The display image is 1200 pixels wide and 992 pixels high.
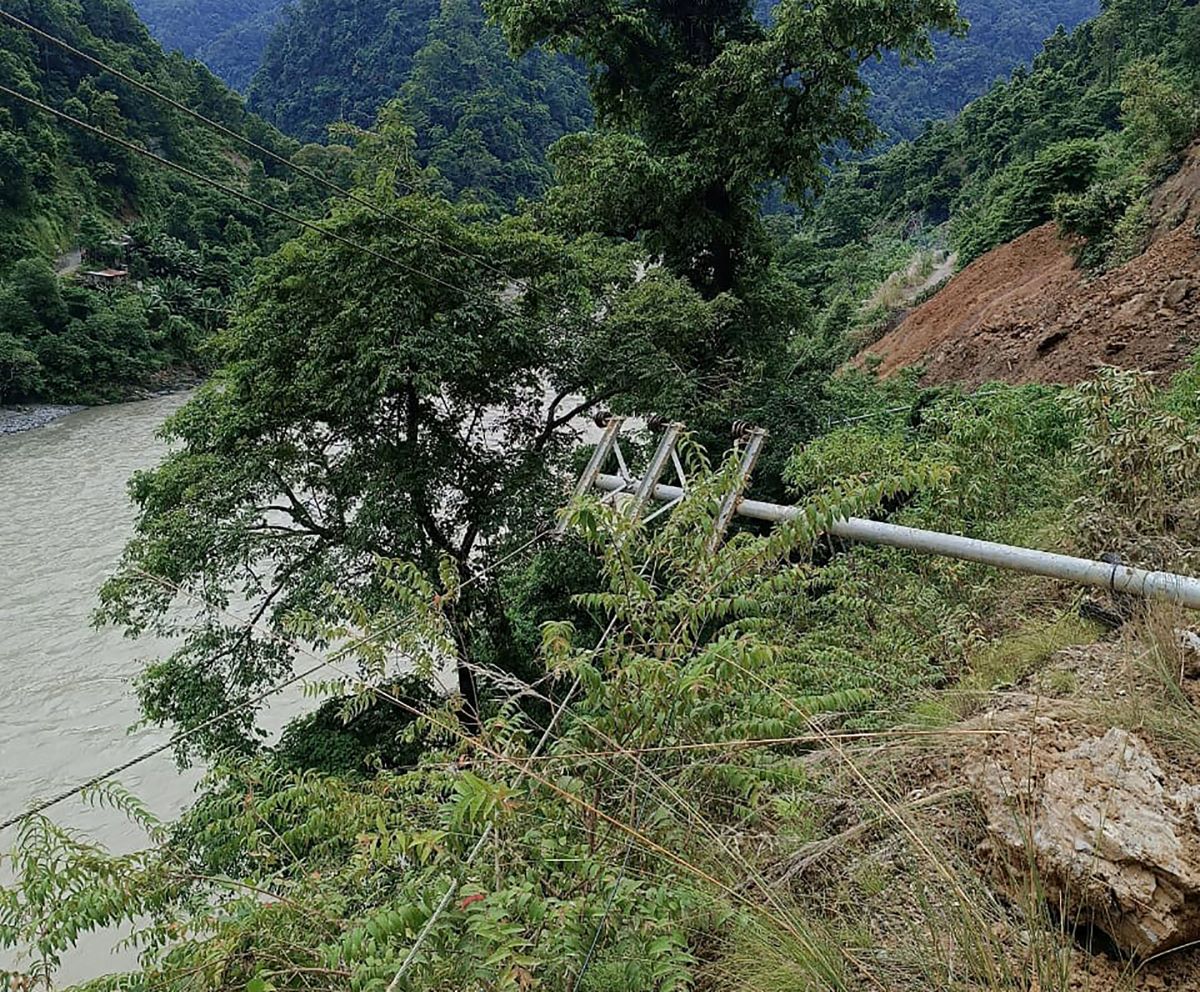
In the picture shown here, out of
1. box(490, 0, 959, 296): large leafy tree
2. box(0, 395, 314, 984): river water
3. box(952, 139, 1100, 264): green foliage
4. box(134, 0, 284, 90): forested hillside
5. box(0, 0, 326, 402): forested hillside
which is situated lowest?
box(0, 395, 314, 984): river water

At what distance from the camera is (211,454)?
798cm

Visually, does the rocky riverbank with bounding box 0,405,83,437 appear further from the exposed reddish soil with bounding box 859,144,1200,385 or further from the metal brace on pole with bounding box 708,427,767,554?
the metal brace on pole with bounding box 708,427,767,554

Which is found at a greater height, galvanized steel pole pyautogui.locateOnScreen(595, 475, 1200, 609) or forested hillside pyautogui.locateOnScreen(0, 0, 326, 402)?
forested hillside pyautogui.locateOnScreen(0, 0, 326, 402)

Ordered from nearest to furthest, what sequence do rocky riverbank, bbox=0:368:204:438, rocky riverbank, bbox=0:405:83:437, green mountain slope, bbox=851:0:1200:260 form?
1. green mountain slope, bbox=851:0:1200:260
2. rocky riverbank, bbox=0:405:83:437
3. rocky riverbank, bbox=0:368:204:438

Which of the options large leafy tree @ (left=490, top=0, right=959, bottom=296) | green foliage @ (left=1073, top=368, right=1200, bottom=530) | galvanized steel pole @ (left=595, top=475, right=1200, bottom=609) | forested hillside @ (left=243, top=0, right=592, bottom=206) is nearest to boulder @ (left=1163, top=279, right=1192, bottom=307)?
large leafy tree @ (left=490, top=0, right=959, bottom=296)

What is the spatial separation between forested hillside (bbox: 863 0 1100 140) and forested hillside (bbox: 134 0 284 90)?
77084mm

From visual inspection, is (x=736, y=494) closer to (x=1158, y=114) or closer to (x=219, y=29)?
(x=1158, y=114)

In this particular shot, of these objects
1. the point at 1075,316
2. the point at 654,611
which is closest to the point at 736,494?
the point at 654,611

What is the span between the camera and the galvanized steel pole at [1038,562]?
2961 millimetres

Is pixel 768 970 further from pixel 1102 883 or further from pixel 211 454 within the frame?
pixel 211 454

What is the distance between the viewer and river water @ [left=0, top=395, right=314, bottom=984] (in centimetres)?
868

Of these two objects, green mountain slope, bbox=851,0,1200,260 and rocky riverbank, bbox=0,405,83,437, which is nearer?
green mountain slope, bbox=851,0,1200,260

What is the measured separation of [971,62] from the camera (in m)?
87.2

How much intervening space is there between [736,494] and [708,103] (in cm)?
702
